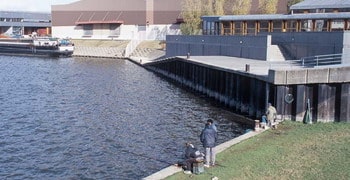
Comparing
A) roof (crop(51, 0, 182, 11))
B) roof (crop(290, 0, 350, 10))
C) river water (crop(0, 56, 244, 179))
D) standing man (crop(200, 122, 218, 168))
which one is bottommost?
river water (crop(0, 56, 244, 179))

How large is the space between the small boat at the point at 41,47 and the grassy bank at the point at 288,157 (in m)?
89.3

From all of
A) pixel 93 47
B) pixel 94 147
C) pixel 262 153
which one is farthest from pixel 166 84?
pixel 93 47

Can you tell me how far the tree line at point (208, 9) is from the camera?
91.9m

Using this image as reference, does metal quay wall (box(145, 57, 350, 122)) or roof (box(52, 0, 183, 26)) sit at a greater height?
roof (box(52, 0, 183, 26))

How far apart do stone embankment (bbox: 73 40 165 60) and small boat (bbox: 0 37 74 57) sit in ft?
13.4

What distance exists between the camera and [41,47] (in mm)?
112375

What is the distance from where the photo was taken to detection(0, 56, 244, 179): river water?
24.3 metres

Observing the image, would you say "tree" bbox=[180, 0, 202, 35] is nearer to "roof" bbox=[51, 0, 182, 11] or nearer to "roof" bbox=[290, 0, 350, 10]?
"roof" bbox=[51, 0, 182, 11]

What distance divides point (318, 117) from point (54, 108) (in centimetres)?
2254

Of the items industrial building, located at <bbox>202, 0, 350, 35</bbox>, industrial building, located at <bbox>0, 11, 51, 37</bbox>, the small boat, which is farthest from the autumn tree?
industrial building, located at <bbox>0, 11, 51, 37</bbox>

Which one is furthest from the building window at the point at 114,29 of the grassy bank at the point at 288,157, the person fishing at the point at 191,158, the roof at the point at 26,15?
the person fishing at the point at 191,158

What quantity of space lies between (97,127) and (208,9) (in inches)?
2621

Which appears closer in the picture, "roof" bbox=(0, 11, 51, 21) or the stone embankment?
the stone embankment

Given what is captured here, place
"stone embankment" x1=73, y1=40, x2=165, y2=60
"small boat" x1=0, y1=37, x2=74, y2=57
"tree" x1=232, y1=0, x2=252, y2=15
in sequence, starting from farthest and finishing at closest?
"small boat" x1=0, y1=37, x2=74, y2=57 < "stone embankment" x1=73, y1=40, x2=165, y2=60 < "tree" x1=232, y1=0, x2=252, y2=15
